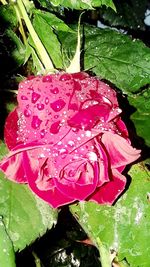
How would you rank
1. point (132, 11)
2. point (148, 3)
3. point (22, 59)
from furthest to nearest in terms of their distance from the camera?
point (148, 3) → point (132, 11) → point (22, 59)

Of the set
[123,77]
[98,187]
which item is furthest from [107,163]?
[123,77]

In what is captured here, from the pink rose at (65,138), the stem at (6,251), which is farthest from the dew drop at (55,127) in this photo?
the stem at (6,251)

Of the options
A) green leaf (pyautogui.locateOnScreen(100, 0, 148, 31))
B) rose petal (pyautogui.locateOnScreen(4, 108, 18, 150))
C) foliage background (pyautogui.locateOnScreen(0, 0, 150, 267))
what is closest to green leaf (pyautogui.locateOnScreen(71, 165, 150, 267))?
foliage background (pyautogui.locateOnScreen(0, 0, 150, 267))

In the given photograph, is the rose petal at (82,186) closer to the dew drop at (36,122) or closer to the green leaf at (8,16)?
the dew drop at (36,122)

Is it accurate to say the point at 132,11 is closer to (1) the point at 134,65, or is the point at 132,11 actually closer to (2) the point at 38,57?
(1) the point at 134,65

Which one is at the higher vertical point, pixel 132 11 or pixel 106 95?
pixel 106 95

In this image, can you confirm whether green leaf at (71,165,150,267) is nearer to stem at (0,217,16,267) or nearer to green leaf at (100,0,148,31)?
stem at (0,217,16,267)

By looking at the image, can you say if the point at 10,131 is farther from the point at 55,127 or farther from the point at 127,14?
the point at 127,14
